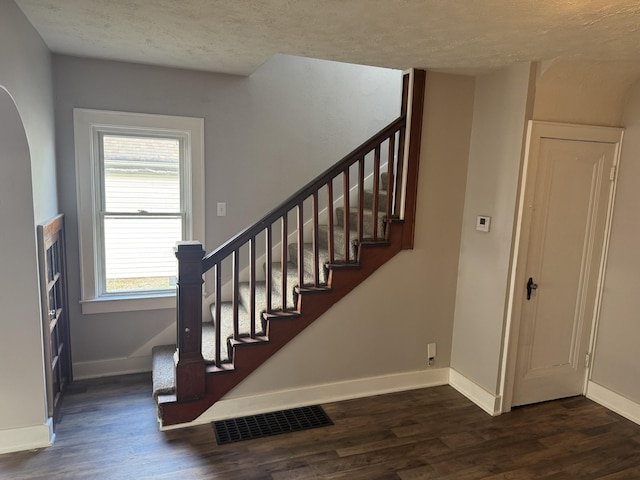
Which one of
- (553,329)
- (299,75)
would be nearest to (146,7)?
Result: (299,75)

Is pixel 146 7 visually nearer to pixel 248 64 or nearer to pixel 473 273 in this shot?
pixel 248 64

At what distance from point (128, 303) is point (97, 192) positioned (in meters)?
0.87

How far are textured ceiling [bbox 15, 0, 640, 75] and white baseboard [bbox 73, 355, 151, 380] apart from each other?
225 centimetres

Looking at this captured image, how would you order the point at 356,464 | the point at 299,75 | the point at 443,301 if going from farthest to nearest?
the point at 299,75
the point at 443,301
the point at 356,464

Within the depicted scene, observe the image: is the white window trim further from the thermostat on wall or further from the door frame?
the door frame

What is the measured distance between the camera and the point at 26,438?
2359 mm

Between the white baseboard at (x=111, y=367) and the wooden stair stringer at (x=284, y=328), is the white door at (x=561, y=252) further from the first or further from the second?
the white baseboard at (x=111, y=367)

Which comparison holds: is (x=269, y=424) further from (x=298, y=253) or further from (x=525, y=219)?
(x=525, y=219)

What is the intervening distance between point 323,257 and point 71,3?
2.14 m

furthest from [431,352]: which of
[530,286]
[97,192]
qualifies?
[97,192]

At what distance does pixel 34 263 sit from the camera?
2283 mm

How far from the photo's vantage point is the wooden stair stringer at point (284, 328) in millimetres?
2633

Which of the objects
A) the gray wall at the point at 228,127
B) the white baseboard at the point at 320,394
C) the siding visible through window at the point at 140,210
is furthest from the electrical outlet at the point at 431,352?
the siding visible through window at the point at 140,210

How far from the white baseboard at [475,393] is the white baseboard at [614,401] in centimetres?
82
